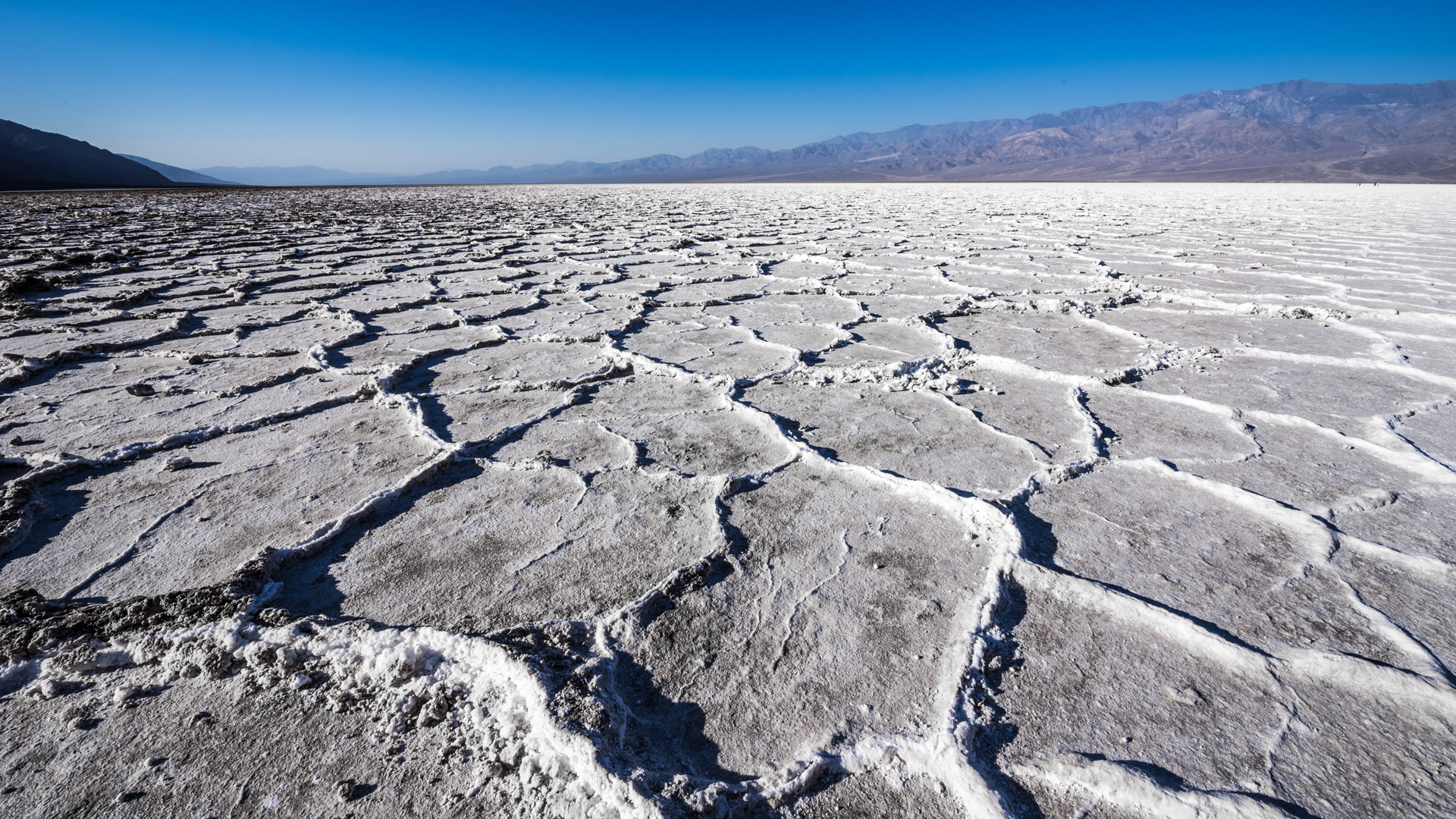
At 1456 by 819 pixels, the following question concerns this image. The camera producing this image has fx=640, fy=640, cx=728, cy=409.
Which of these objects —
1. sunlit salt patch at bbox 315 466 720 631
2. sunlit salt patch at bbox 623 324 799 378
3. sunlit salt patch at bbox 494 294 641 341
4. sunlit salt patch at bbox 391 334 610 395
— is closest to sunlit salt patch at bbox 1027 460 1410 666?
sunlit salt patch at bbox 315 466 720 631

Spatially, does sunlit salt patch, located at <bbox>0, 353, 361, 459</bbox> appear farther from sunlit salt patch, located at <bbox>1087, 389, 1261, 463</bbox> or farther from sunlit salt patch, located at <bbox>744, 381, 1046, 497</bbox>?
sunlit salt patch, located at <bbox>1087, 389, 1261, 463</bbox>

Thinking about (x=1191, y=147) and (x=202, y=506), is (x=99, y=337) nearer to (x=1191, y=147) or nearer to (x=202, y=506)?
(x=202, y=506)

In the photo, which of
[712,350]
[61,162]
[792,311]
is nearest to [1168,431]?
[712,350]

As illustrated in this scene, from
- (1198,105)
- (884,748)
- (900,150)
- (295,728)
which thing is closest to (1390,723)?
(884,748)

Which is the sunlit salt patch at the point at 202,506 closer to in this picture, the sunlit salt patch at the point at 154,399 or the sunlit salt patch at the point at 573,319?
the sunlit salt patch at the point at 154,399

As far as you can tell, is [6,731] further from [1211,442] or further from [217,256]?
[217,256]
